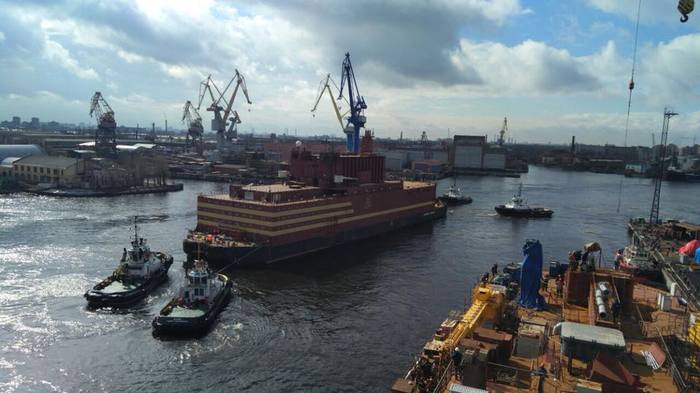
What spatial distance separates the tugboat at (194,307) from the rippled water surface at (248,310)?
75 cm

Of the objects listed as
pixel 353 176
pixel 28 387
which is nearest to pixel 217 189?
pixel 353 176

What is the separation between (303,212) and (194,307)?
20.0 meters

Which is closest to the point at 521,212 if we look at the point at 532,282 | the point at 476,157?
the point at 532,282

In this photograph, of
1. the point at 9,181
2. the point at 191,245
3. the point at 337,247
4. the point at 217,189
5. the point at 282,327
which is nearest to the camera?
the point at 282,327

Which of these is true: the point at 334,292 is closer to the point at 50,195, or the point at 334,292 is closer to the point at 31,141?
the point at 50,195

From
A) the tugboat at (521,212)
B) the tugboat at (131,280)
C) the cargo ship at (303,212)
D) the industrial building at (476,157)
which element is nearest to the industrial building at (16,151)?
the cargo ship at (303,212)

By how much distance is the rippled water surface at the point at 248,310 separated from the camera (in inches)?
994

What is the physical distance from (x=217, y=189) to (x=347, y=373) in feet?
286

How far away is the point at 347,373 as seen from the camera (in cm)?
2595

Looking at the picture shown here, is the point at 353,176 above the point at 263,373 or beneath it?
above

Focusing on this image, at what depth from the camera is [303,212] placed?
50000 millimetres

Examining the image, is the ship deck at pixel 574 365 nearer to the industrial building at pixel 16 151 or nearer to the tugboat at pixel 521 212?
the tugboat at pixel 521 212

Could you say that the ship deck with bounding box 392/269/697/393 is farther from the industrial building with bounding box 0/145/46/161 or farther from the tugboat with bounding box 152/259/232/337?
the industrial building with bounding box 0/145/46/161

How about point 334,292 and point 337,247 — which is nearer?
Result: point 334,292
